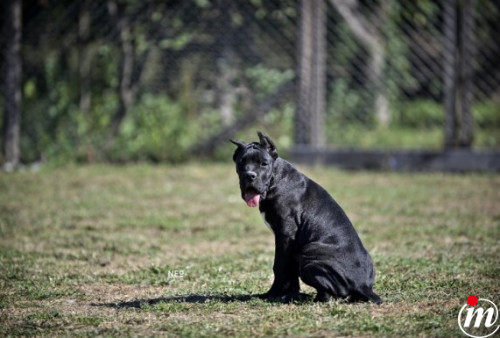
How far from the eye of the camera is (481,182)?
37.2 feet

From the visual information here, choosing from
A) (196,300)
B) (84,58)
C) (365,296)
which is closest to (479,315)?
(365,296)

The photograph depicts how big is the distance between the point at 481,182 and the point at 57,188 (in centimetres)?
626

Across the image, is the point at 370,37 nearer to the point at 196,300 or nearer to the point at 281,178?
the point at 281,178

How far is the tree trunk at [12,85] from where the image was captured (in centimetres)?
1268

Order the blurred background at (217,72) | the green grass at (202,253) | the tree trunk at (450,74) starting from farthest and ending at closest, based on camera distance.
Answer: the blurred background at (217,72), the tree trunk at (450,74), the green grass at (202,253)

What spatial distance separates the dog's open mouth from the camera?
5.14 metres

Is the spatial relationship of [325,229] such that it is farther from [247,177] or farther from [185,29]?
[185,29]

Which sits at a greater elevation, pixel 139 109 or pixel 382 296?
pixel 139 109

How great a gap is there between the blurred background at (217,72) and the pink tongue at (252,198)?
325 inches

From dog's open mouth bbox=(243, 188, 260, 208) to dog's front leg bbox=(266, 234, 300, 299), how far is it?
282 mm

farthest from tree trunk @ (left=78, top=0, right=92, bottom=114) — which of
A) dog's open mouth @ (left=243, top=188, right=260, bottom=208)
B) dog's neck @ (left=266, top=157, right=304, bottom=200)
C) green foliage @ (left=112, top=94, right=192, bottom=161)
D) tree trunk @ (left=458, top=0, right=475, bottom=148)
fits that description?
dog's open mouth @ (left=243, top=188, right=260, bottom=208)

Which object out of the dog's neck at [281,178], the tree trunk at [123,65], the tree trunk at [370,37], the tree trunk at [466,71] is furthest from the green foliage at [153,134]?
the dog's neck at [281,178]

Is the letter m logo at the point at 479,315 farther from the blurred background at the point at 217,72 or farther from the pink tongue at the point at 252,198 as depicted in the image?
the blurred background at the point at 217,72

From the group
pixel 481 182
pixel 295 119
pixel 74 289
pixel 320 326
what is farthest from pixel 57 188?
pixel 320 326
